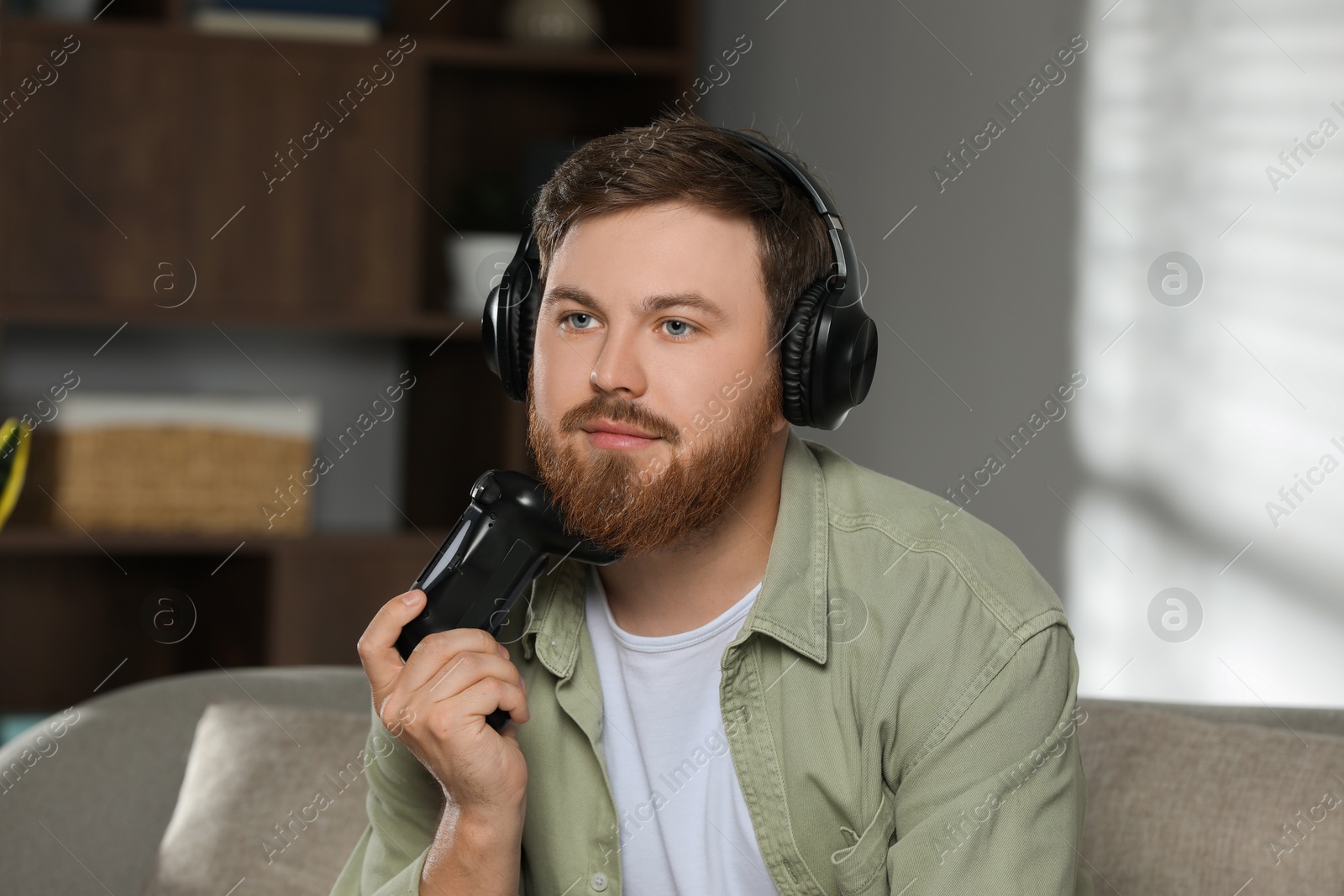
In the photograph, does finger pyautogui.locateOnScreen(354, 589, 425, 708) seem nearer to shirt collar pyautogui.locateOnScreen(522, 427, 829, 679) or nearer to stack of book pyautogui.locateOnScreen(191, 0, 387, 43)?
shirt collar pyautogui.locateOnScreen(522, 427, 829, 679)

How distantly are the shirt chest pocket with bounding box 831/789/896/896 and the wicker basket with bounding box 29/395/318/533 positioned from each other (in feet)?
6.32

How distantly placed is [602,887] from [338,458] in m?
2.12

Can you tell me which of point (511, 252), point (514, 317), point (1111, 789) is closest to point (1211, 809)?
point (1111, 789)

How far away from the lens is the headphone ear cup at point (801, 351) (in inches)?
44.5

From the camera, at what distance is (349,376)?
124 inches

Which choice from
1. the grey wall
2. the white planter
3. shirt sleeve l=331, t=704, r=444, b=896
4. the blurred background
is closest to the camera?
shirt sleeve l=331, t=704, r=444, b=896

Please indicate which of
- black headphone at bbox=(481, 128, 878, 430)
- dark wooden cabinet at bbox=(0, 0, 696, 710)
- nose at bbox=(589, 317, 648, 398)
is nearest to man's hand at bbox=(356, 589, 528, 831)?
nose at bbox=(589, 317, 648, 398)

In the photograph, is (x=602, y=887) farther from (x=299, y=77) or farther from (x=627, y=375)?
(x=299, y=77)

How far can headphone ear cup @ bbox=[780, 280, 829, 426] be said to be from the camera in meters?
1.13

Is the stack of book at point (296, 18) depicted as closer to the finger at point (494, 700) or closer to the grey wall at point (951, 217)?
the grey wall at point (951, 217)

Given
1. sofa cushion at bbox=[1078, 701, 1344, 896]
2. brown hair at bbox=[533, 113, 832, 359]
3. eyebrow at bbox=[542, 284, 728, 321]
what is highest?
brown hair at bbox=[533, 113, 832, 359]

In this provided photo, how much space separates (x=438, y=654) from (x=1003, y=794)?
1.52 feet

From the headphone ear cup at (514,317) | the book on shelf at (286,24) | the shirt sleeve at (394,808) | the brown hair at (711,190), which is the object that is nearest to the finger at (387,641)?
the shirt sleeve at (394,808)

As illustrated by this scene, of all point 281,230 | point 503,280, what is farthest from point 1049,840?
point 281,230
